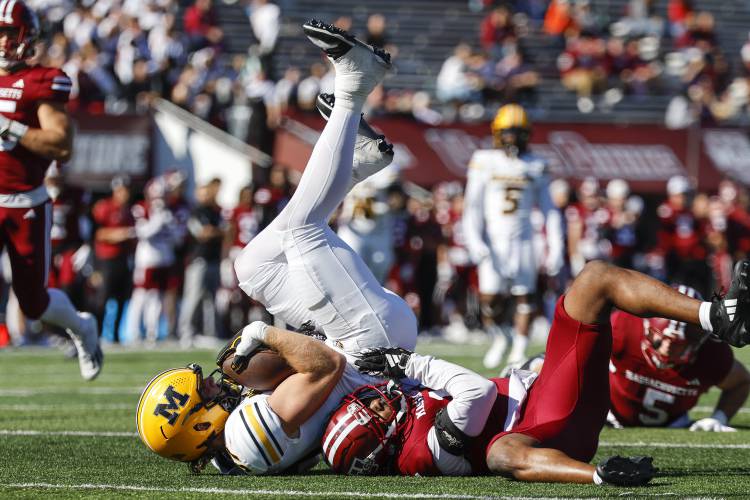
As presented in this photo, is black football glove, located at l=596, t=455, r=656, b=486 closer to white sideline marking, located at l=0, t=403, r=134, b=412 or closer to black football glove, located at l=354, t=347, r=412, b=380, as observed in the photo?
black football glove, located at l=354, t=347, r=412, b=380

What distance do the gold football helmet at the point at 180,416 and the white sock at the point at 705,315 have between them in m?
1.71

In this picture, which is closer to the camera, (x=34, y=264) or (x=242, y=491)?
(x=242, y=491)

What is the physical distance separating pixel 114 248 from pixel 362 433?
387 inches

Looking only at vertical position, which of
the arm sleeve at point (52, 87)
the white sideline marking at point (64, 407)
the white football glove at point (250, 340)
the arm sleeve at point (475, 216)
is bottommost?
the white sideline marking at point (64, 407)

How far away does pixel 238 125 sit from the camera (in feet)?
54.1

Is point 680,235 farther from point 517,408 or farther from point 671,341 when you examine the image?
point 517,408

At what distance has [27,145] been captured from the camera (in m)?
6.61

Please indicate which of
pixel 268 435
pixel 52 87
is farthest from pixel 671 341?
pixel 52 87

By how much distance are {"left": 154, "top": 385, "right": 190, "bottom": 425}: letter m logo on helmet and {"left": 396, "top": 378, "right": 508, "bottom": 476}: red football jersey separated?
806 millimetres

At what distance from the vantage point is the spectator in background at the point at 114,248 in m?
14.2

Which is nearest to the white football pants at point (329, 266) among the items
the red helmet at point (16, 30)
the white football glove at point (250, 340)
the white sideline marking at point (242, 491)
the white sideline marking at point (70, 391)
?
the white football glove at point (250, 340)

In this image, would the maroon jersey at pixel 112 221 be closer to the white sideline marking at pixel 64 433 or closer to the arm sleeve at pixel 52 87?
the arm sleeve at pixel 52 87

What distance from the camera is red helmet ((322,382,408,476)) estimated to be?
15.5 ft

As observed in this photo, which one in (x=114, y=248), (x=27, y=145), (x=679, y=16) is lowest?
(x=114, y=248)
